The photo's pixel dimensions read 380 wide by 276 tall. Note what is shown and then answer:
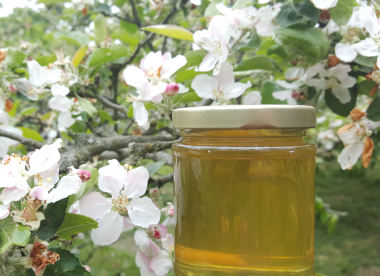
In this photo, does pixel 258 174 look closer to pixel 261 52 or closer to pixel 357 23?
pixel 357 23

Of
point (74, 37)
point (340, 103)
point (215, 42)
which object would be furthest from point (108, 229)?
point (74, 37)

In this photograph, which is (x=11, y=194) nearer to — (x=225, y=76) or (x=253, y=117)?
(x=253, y=117)

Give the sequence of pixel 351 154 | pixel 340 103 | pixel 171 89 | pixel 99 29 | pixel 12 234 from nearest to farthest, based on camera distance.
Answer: pixel 12 234 < pixel 171 89 < pixel 351 154 < pixel 340 103 < pixel 99 29

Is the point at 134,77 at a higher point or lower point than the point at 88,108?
higher

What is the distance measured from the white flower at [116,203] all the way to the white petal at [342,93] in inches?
24.8

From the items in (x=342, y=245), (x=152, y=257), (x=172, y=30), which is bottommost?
(x=342, y=245)

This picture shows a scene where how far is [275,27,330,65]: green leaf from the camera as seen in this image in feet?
2.95

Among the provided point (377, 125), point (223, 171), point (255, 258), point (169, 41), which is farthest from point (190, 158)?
point (169, 41)

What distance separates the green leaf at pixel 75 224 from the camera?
594 millimetres

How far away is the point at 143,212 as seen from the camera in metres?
0.71

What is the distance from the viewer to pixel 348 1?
90 centimetres

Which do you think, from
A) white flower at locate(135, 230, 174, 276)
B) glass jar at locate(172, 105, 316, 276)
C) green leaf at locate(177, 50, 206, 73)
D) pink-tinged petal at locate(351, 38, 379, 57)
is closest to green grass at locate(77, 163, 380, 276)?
white flower at locate(135, 230, 174, 276)

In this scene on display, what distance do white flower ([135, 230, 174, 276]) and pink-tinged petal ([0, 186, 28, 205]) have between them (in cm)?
42

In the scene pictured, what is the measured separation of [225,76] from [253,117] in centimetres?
33
